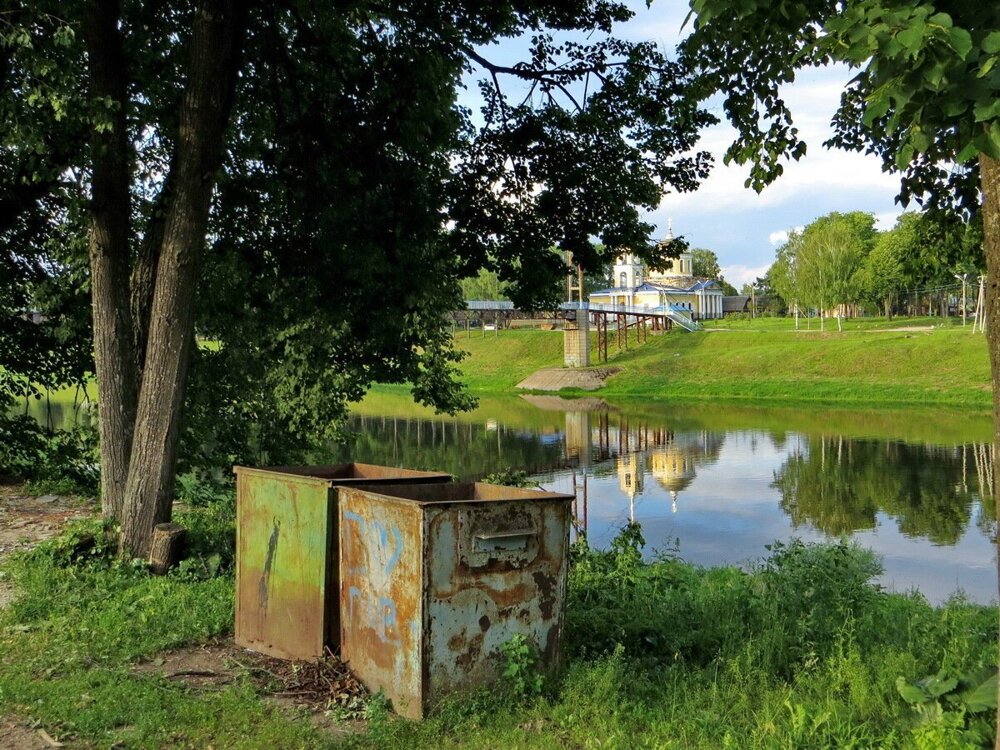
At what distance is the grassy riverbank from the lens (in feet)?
145

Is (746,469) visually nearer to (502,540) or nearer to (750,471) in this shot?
(750,471)

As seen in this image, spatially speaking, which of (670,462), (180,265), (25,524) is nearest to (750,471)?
(670,462)

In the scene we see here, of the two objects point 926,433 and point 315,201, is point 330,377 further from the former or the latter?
point 926,433

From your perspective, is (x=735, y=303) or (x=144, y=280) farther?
(x=735, y=303)

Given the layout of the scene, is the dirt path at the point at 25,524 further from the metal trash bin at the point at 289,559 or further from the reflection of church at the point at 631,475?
the reflection of church at the point at 631,475

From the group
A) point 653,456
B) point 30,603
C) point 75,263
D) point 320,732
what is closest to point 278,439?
point 75,263

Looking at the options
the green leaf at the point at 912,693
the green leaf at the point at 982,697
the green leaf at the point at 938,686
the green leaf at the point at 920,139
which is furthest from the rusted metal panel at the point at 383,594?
the green leaf at the point at 920,139

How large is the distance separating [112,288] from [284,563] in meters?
3.96

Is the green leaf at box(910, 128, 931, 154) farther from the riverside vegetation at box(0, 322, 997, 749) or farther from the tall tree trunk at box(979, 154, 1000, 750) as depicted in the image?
the riverside vegetation at box(0, 322, 997, 749)

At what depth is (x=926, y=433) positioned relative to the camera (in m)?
32.2

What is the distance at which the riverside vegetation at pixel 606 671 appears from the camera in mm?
4602

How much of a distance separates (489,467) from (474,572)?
2182cm

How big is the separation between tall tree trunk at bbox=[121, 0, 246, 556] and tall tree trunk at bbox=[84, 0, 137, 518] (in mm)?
587

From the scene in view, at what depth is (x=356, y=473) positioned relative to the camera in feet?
22.6
